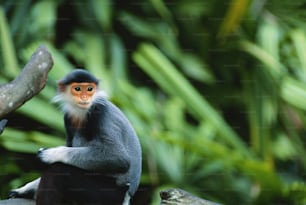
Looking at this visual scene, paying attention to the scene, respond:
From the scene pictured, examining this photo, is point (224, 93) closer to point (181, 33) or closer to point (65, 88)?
point (181, 33)

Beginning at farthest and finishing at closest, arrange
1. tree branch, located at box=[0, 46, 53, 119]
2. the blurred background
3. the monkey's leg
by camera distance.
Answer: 1. the blurred background
2. the monkey's leg
3. tree branch, located at box=[0, 46, 53, 119]

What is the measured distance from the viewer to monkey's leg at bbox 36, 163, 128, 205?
144 cm

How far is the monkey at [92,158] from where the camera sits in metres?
1.45

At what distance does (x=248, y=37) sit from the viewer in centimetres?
304

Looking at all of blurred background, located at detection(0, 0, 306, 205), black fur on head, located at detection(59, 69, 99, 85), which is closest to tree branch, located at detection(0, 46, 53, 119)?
black fur on head, located at detection(59, 69, 99, 85)

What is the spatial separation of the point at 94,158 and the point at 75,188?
61mm

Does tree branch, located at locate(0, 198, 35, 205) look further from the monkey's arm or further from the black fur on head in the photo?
the black fur on head

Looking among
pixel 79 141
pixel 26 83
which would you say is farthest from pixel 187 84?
pixel 26 83

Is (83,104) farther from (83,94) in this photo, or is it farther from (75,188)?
(75,188)

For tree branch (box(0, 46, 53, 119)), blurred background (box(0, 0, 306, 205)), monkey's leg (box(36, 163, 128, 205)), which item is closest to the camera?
tree branch (box(0, 46, 53, 119))

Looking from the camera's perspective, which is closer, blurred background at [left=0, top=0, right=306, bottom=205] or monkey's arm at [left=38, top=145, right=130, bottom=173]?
monkey's arm at [left=38, top=145, right=130, bottom=173]

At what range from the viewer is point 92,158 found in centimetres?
146

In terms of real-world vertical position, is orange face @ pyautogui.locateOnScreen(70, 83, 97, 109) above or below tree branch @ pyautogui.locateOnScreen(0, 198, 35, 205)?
above

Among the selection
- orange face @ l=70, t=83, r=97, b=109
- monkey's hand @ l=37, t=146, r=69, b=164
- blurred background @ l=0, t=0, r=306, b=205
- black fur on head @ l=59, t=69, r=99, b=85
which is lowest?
blurred background @ l=0, t=0, r=306, b=205
